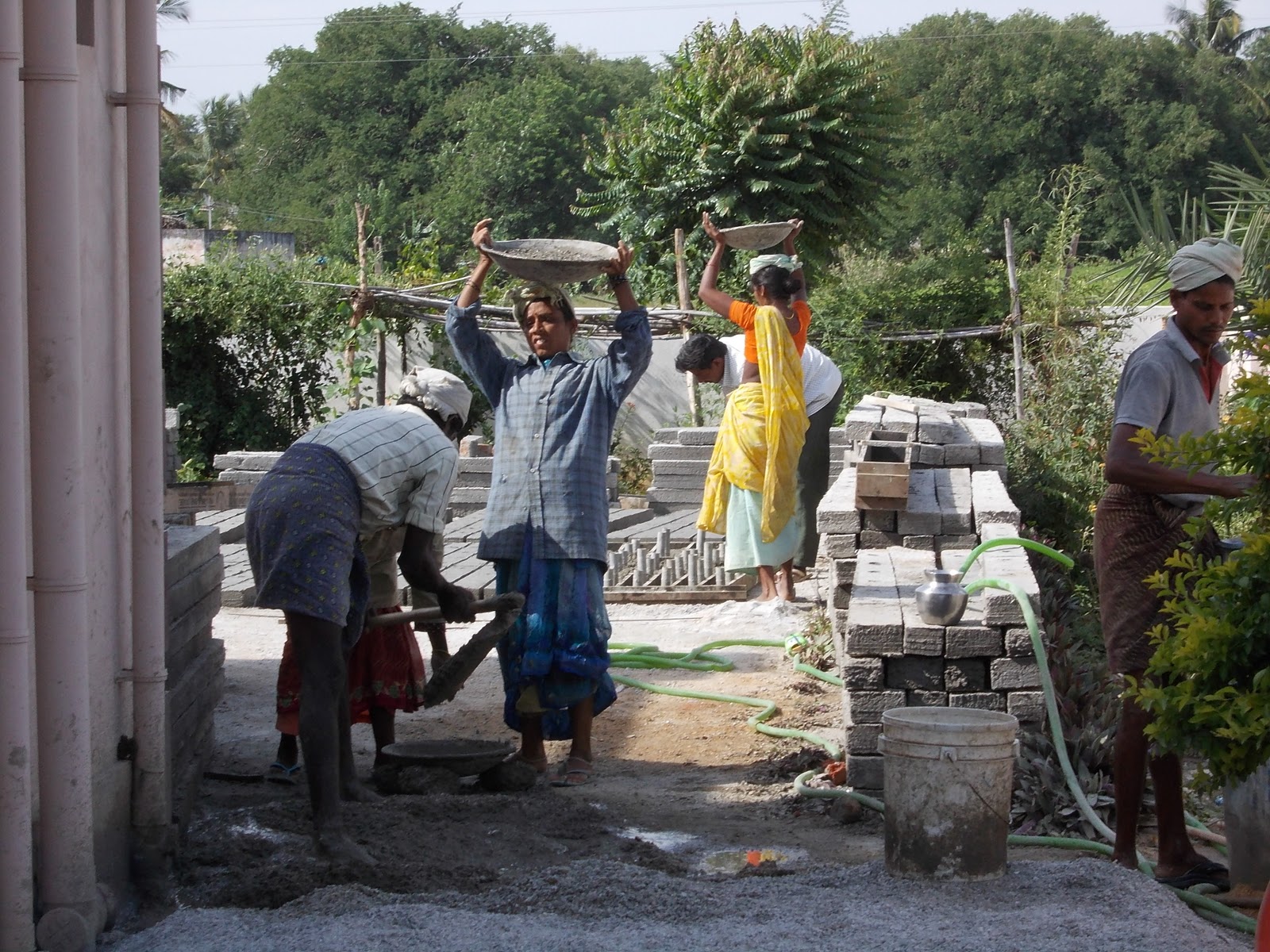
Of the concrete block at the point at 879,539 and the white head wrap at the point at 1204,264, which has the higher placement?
the white head wrap at the point at 1204,264

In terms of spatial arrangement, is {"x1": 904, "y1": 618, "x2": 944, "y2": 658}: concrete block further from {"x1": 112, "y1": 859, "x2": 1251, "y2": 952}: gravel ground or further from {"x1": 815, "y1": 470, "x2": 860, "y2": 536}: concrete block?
{"x1": 815, "y1": 470, "x2": 860, "y2": 536}: concrete block

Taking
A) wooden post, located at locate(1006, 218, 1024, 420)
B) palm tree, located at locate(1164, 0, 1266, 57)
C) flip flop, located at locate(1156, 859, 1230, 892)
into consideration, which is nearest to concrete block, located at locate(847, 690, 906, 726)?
flip flop, located at locate(1156, 859, 1230, 892)

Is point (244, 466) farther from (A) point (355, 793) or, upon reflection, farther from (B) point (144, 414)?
(B) point (144, 414)

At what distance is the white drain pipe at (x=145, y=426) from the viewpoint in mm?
3592

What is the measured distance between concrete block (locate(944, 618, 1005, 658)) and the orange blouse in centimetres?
361

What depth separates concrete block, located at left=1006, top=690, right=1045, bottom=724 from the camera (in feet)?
14.8

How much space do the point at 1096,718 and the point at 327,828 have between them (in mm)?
Answer: 3052

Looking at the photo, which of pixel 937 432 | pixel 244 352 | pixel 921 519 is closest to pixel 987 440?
pixel 937 432

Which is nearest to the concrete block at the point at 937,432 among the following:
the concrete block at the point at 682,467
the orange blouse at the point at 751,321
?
the orange blouse at the point at 751,321

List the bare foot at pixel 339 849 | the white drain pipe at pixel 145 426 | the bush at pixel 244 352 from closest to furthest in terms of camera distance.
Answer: the white drain pipe at pixel 145 426 < the bare foot at pixel 339 849 < the bush at pixel 244 352

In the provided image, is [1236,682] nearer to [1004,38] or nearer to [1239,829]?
[1239,829]

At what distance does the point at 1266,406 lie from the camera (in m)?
2.98

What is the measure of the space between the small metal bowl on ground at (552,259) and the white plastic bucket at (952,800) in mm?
2210

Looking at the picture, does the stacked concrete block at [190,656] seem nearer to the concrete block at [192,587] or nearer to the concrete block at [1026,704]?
the concrete block at [192,587]
